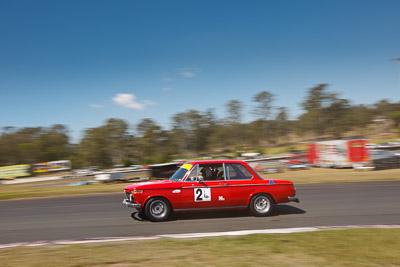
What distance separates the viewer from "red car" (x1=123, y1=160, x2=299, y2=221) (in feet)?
26.4

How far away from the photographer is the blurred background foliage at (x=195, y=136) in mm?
69812

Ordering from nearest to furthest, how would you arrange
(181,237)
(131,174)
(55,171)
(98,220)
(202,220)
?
(181,237) → (202,220) → (98,220) → (131,174) → (55,171)

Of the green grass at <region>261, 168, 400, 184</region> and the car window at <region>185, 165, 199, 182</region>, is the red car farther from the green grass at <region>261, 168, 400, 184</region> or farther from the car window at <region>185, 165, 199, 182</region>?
the green grass at <region>261, 168, 400, 184</region>

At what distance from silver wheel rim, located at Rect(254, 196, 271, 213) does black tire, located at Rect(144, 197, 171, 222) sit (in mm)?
2479

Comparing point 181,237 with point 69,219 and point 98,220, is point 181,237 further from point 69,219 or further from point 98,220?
point 69,219

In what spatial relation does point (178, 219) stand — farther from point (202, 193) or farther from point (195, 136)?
point (195, 136)

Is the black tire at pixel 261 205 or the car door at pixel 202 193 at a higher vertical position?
the car door at pixel 202 193

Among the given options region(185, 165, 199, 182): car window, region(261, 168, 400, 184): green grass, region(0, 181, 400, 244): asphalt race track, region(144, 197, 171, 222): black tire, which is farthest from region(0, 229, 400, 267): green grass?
region(261, 168, 400, 184): green grass

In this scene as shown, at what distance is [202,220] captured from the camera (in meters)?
8.21

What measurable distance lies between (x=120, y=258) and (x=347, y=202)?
8795 mm

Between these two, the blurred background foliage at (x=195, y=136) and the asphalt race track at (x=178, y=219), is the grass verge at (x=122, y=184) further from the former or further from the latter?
the blurred background foliage at (x=195, y=136)

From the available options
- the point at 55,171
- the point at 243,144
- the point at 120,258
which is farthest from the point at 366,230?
the point at 243,144

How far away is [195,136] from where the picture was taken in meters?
80.4

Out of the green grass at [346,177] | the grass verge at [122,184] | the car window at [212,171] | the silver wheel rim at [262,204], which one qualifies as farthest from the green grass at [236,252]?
the green grass at [346,177]
